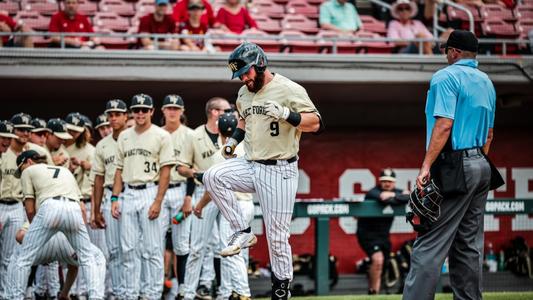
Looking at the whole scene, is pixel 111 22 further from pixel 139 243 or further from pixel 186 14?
pixel 139 243

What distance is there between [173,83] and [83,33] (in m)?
1.32

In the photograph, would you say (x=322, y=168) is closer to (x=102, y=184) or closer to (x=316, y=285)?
(x=316, y=285)

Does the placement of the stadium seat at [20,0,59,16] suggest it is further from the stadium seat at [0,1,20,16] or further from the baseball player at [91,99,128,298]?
the baseball player at [91,99,128,298]

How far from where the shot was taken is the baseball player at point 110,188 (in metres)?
9.40

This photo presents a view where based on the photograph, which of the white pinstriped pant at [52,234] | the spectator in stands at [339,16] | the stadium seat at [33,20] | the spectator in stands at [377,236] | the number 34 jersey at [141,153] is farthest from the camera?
the spectator in stands at [339,16]

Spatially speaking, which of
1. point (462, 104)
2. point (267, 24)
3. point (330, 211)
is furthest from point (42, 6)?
point (462, 104)

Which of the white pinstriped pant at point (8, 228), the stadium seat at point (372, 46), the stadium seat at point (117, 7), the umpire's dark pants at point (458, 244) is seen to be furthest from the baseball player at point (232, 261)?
the stadium seat at point (117, 7)

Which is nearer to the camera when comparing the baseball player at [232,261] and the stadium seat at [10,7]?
the baseball player at [232,261]

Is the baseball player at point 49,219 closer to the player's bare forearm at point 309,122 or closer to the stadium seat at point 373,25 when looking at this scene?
the player's bare forearm at point 309,122

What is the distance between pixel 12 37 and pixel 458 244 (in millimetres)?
7844

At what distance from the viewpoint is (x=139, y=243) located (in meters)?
9.12

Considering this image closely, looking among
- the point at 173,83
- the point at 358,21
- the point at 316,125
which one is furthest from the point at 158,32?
the point at 316,125

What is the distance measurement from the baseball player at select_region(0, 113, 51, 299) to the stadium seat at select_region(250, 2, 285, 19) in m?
4.88

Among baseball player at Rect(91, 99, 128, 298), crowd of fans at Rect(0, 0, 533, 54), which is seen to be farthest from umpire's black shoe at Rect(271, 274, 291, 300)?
crowd of fans at Rect(0, 0, 533, 54)
